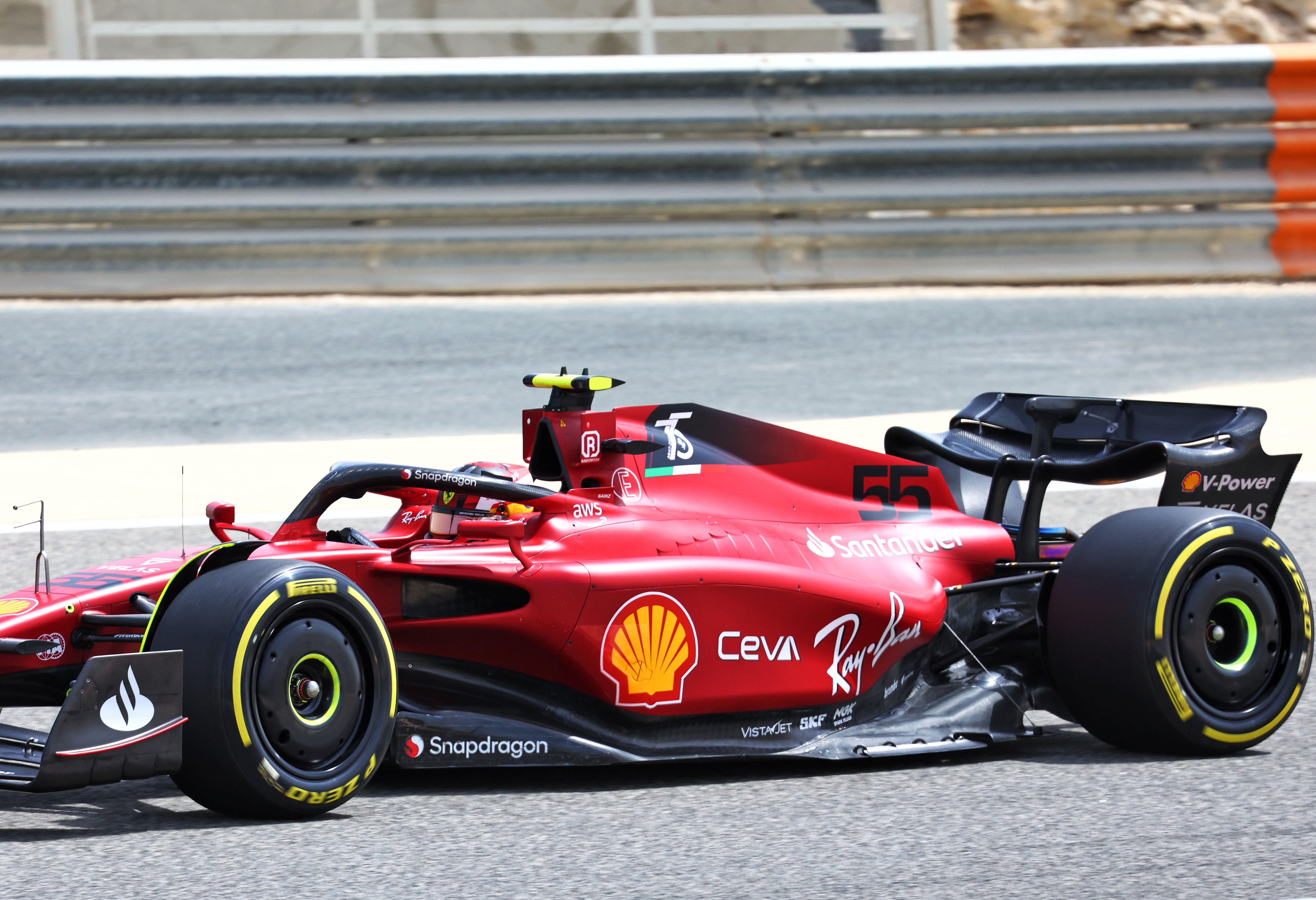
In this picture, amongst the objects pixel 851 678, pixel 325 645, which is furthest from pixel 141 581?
pixel 851 678

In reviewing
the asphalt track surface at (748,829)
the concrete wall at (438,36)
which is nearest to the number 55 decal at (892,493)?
the asphalt track surface at (748,829)

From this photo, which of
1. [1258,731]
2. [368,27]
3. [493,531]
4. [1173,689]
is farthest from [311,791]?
[368,27]

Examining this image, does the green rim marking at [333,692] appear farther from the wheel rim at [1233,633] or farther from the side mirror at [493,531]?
the wheel rim at [1233,633]

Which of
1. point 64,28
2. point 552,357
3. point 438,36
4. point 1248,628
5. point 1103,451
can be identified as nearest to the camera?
point 1248,628

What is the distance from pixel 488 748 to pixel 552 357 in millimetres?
5439

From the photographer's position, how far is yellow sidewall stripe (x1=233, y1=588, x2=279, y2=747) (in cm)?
400

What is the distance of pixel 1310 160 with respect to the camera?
1115 centimetres

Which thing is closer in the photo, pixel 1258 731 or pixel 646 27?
pixel 1258 731

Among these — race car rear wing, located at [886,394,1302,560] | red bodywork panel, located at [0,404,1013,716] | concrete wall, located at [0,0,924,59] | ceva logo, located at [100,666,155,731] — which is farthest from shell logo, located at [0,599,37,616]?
concrete wall, located at [0,0,924,59]

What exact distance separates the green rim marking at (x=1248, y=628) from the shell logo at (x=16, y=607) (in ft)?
11.1

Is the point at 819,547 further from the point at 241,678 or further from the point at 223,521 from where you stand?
the point at 241,678

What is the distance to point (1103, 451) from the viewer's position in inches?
245

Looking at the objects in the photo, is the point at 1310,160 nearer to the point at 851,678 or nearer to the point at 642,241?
the point at 642,241

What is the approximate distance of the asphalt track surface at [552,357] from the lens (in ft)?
30.4
